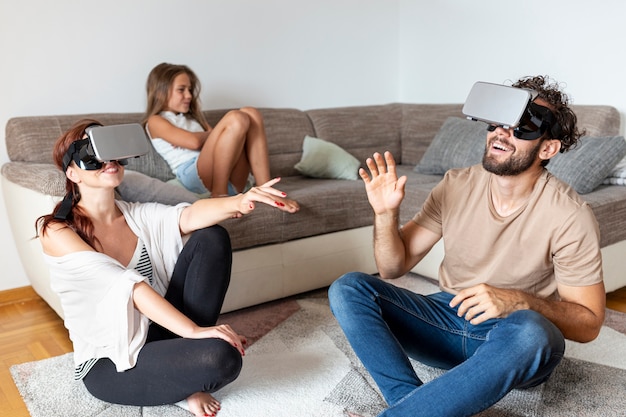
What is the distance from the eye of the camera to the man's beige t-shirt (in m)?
1.75

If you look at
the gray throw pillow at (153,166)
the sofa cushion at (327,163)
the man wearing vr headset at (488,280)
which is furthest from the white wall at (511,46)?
the gray throw pillow at (153,166)

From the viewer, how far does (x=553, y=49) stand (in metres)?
3.63

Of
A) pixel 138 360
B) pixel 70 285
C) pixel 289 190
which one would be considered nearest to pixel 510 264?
pixel 138 360

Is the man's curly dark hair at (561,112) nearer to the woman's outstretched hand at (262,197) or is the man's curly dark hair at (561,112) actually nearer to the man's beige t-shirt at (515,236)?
the man's beige t-shirt at (515,236)

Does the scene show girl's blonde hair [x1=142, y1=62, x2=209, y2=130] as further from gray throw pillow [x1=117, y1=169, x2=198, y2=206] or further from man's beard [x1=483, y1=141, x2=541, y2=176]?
man's beard [x1=483, y1=141, x2=541, y2=176]

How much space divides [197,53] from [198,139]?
0.75m

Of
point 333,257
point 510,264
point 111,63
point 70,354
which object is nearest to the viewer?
point 510,264

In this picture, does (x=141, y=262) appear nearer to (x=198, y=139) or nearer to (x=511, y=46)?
(x=198, y=139)

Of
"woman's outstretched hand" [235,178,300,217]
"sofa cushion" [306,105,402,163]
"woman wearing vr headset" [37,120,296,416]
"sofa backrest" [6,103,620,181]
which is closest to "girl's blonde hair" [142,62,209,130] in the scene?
"sofa backrest" [6,103,620,181]

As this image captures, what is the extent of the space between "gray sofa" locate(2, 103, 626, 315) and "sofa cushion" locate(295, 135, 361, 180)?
0.22 feet

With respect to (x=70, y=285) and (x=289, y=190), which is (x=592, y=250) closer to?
(x=70, y=285)

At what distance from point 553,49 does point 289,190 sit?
1.69 m

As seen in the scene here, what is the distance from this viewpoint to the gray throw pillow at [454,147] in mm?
3465

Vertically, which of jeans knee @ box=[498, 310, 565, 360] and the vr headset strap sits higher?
the vr headset strap
